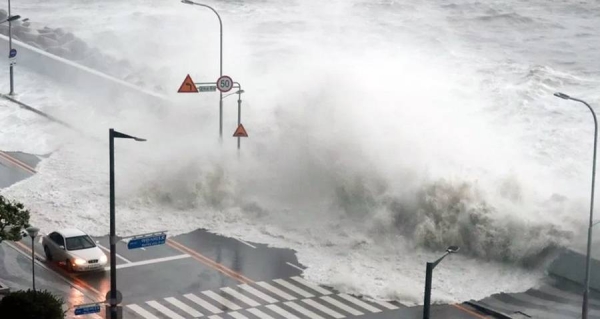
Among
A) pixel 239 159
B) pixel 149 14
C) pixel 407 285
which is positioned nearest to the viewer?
pixel 407 285

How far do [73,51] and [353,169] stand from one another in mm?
31352

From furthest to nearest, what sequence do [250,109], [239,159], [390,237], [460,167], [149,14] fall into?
[149,14] → [250,109] → [239,159] → [460,167] → [390,237]

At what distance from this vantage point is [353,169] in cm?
3862

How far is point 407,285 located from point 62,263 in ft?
35.1

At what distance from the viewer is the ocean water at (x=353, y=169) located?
33156mm

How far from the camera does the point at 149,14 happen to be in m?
94.6

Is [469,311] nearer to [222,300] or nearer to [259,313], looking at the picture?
[259,313]

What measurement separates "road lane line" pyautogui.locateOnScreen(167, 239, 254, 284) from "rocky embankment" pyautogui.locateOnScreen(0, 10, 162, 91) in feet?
90.9

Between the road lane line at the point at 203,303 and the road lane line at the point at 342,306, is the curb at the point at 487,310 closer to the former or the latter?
the road lane line at the point at 342,306

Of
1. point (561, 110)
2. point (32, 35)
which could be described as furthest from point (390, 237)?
point (32, 35)

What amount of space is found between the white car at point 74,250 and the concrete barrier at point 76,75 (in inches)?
688

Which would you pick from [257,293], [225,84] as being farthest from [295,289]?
[225,84]

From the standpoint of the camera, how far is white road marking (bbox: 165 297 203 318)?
2809 cm

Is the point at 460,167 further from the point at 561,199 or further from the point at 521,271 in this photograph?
the point at 521,271
